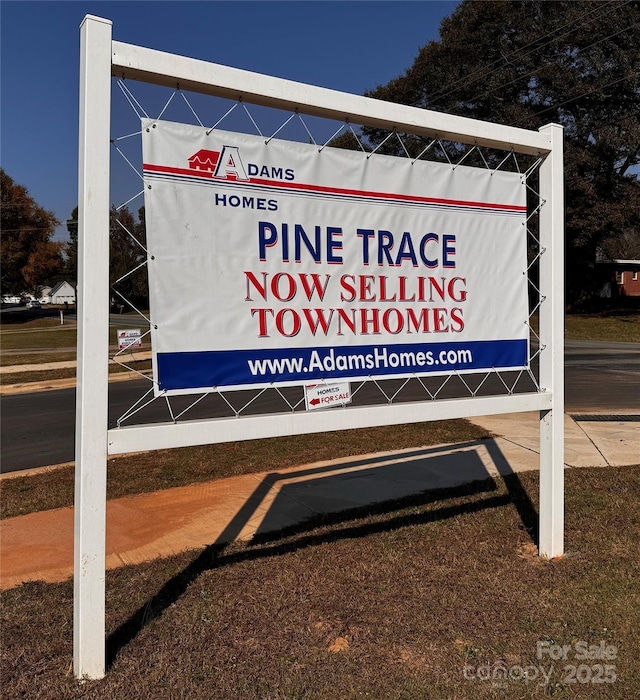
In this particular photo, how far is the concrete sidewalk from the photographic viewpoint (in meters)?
4.63

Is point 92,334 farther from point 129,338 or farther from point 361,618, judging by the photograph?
point 361,618

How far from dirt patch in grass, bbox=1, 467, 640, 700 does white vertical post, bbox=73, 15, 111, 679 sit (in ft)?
0.93

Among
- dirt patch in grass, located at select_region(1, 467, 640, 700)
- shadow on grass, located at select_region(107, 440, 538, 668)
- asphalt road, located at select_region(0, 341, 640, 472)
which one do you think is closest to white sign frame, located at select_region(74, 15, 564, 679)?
dirt patch in grass, located at select_region(1, 467, 640, 700)

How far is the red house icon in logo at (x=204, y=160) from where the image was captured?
10.6 feet

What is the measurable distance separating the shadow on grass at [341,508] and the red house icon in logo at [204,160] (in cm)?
246

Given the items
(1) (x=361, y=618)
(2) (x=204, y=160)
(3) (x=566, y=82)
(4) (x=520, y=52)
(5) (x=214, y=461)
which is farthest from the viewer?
(4) (x=520, y=52)

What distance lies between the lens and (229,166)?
11.0ft

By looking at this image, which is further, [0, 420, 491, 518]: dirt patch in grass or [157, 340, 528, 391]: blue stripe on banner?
[0, 420, 491, 518]: dirt patch in grass

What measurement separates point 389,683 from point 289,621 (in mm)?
774

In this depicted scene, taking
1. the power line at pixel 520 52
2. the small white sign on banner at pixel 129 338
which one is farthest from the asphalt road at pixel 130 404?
the power line at pixel 520 52

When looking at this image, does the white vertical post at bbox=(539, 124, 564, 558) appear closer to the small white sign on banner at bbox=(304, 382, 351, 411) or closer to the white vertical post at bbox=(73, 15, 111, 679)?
the small white sign on banner at bbox=(304, 382, 351, 411)

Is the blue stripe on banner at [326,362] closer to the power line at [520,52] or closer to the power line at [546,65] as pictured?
the power line at [546,65]

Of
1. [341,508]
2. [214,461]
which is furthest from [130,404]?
[341,508]

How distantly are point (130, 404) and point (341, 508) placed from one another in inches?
271
